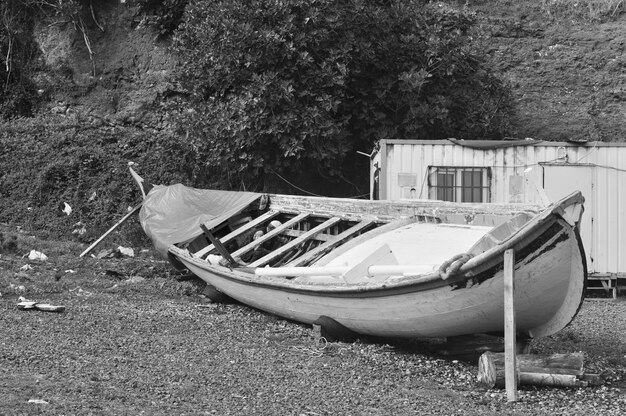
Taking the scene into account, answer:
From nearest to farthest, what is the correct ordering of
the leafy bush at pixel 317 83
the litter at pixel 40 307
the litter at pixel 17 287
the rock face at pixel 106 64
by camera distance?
the litter at pixel 40 307
the litter at pixel 17 287
the leafy bush at pixel 317 83
the rock face at pixel 106 64

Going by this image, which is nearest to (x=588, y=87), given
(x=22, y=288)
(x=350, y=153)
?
(x=350, y=153)

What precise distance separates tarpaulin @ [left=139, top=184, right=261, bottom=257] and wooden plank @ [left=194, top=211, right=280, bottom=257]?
0.56 metres

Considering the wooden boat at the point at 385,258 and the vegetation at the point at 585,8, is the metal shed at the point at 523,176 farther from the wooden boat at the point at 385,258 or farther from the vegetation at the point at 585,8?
the vegetation at the point at 585,8

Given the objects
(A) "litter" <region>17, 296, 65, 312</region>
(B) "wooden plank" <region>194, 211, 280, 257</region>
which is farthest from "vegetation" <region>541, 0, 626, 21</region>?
(A) "litter" <region>17, 296, 65, 312</region>

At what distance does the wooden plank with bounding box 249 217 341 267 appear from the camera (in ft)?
39.4

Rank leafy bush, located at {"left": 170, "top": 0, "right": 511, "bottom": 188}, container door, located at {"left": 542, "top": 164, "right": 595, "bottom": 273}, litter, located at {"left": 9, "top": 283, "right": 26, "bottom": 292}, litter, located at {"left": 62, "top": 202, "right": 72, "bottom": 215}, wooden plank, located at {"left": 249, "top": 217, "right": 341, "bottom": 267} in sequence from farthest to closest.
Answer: litter, located at {"left": 62, "top": 202, "right": 72, "bottom": 215} < leafy bush, located at {"left": 170, "top": 0, "right": 511, "bottom": 188} < container door, located at {"left": 542, "top": 164, "right": 595, "bottom": 273} < litter, located at {"left": 9, "top": 283, "right": 26, "bottom": 292} < wooden plank, located at {"left": 249, "top": 217, "right": 341, "bottom": 267}

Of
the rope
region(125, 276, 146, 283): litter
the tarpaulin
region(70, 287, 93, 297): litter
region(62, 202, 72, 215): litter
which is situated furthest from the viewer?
region(62, 202, 72, 215): litter

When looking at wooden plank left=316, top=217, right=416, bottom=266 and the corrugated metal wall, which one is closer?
wooden plank left=316, top=217, right=416, bottom=266

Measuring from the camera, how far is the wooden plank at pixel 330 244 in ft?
38.1

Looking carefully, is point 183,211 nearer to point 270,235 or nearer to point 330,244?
point 270,235

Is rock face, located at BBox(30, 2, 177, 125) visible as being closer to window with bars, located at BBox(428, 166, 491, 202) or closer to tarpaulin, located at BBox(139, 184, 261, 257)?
tarpaulin, located at BBox(139, 184, 261, 257)

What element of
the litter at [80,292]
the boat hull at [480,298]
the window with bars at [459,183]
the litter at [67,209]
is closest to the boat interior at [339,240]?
the boat hull at [480,298]

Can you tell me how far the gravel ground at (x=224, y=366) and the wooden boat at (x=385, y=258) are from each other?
18.1 inches

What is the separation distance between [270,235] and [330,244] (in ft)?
4.85
